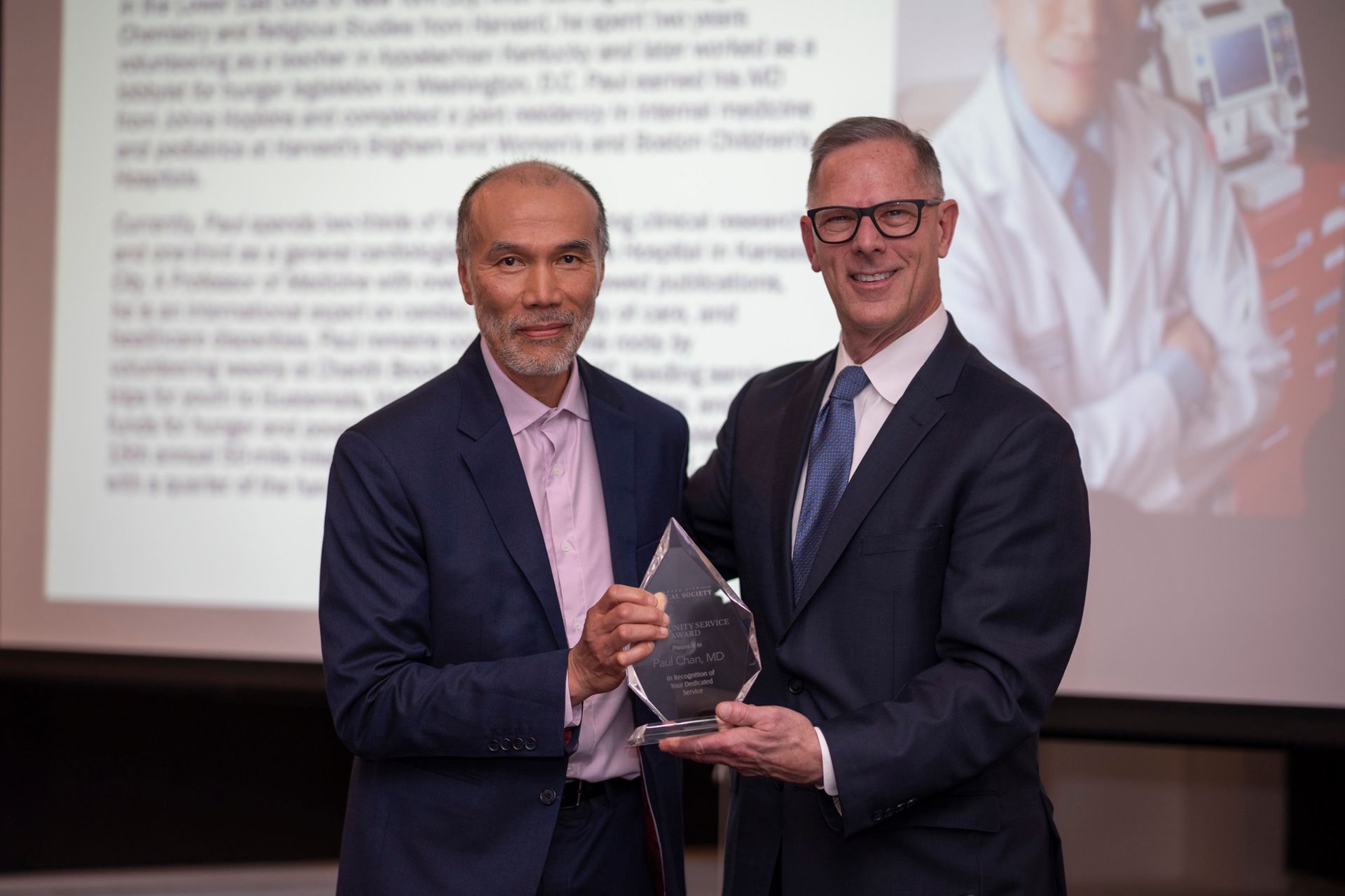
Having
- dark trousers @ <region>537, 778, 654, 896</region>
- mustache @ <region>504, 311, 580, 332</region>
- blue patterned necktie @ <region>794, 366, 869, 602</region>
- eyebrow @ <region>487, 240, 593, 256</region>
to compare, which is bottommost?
dark trousers @ <region>537, 778, 654, 896</region>

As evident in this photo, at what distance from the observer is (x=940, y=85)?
3701 millimetres

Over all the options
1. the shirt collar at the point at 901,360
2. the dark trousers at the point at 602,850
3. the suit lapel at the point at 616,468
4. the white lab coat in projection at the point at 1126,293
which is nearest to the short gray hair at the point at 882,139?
the shirt collar at the point at 901,360

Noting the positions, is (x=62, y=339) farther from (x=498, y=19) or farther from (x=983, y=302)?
(x=983, y=302)

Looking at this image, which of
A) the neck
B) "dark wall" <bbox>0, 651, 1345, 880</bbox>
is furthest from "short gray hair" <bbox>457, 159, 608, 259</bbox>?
"dark wall" <bbox>0, 651, 1345, 880</bbox>

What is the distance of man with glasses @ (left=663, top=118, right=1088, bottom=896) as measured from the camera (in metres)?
1.84

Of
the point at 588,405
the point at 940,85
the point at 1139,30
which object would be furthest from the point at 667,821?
the point at 1139,30

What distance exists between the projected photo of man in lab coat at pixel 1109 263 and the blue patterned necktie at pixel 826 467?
5.59ft

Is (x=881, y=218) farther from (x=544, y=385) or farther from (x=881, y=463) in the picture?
(x=544, y=385)

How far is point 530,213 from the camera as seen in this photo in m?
2.12

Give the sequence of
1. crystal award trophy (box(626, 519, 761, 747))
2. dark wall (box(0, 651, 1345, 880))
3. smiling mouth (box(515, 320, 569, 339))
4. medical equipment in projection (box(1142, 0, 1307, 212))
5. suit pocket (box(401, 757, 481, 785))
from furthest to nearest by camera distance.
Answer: dark wall (box(0, 651, 1345, 880)) < medical equipment in projection (box(1142, 0, 1307, 212)) < smiling mouth (box(515, 320, 569, 339)) < suit pocket (box(401, 757, 481, 785)) < crystal award trophy (box(626, 519, 761, 747))

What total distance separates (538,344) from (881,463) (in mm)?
692

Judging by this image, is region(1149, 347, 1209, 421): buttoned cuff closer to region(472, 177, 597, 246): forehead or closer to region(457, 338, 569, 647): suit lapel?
region(472, 177, 597, 246): forehead

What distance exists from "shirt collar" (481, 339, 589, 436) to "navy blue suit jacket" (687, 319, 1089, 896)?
0.50m

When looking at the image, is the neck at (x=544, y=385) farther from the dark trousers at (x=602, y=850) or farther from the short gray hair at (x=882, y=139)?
the dark trousers at (x=602, y=850)
